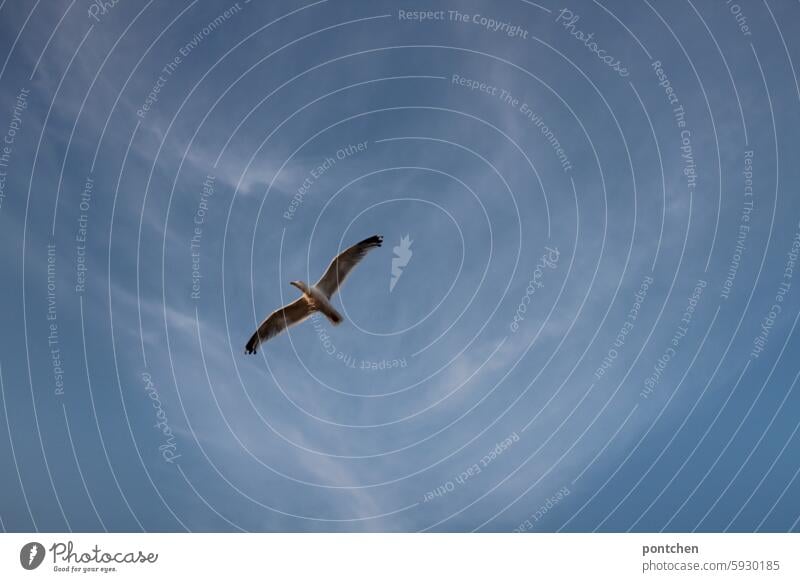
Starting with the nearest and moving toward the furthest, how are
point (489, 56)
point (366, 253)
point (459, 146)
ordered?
point (366, 253), point (489, 56), point (459, 146)
